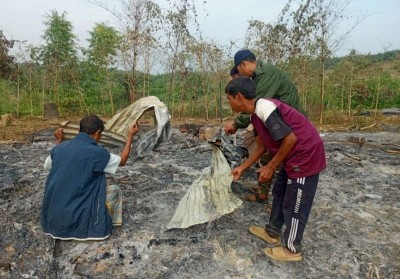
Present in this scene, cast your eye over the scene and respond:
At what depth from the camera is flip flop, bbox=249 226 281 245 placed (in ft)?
9.46

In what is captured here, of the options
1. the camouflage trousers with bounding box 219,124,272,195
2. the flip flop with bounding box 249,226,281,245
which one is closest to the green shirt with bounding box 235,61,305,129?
the camouflage trousers with bounding box 219,124,272,195

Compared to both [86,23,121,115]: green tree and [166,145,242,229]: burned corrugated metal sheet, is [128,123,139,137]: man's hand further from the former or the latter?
[86,23,121,115]: green tree

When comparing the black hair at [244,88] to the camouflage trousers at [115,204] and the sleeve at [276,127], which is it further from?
the camouflage trousers at [115,204]

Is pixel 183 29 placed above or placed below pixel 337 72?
above

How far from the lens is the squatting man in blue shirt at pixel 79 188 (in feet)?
8.41

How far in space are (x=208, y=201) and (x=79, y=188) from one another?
3.52 feet

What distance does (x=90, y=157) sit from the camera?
101 inches

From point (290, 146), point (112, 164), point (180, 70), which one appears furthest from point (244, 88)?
point (180, 70)

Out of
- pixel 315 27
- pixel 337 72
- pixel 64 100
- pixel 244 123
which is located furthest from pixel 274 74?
pixel 64 100

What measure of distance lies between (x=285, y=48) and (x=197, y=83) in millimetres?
2984

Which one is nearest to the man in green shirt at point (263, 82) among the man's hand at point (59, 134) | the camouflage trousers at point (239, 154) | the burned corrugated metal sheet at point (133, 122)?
the camouflage trousers at point (239, 154)

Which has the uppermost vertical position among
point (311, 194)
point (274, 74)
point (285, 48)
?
point (285, 48)

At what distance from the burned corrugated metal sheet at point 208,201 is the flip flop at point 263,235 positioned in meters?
0.32

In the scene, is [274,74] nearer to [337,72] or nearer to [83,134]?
[83,134]
